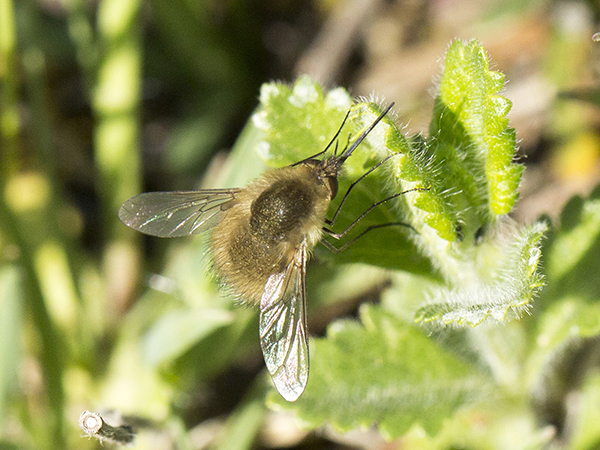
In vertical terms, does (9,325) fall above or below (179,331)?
above

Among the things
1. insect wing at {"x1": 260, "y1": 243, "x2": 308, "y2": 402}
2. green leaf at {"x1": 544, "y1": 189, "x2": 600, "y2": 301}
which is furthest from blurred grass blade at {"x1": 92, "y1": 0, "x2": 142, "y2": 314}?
green leaf at {"x1": 544, "y1": 189, "x2": 600, "y2": 301}

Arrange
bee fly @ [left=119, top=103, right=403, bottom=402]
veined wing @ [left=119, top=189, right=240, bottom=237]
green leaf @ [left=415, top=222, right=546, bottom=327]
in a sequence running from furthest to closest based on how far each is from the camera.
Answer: veined wing @ [left=119, top=189, right=240, bottom=237], bee fly @ [left=119, top=103, right=403, bottom=402], green leaf @ [left=415, top=222, right=546, bottom=327]

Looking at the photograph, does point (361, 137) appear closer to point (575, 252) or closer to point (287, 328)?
point (287, 328)

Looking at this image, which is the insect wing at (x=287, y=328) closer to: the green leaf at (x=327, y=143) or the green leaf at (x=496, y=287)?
the green leaf at (x=327, y=143)

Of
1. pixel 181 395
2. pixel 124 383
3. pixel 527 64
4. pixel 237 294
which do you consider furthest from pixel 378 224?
pixel 527 64

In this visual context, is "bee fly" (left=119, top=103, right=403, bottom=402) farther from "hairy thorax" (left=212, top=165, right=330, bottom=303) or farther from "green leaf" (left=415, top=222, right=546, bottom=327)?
"green leaf" (left=415, top=222, right=546, bottom=327)

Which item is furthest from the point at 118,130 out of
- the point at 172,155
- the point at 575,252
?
the point at 575,252
